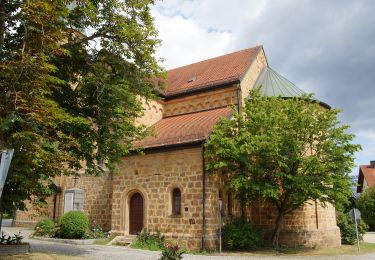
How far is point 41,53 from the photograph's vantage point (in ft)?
31.5

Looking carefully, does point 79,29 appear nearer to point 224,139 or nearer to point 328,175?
point 224,139

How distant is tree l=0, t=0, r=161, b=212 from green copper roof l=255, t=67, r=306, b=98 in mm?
9845

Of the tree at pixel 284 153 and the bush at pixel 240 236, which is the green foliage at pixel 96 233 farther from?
the tree at pixel 284 153

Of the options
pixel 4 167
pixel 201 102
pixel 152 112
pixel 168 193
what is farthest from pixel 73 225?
pixel 4 167

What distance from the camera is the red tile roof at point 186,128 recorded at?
17484 mm

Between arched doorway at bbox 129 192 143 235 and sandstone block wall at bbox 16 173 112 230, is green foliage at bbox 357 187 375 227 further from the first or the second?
sandstone block wall at bbox 16 173 112 230

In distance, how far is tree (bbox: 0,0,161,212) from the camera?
9406 mm

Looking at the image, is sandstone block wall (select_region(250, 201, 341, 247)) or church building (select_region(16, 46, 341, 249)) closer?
church building (select_region(16, 46, 341, 249))

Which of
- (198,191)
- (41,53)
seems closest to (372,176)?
(198,191)

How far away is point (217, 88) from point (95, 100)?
31.8 feet

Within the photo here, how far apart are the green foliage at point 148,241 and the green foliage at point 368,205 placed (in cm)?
2352

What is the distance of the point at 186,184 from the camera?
56.3 feet

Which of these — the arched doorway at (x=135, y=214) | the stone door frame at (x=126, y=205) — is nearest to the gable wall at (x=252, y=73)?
the stone door frame at (x=126, y=205)

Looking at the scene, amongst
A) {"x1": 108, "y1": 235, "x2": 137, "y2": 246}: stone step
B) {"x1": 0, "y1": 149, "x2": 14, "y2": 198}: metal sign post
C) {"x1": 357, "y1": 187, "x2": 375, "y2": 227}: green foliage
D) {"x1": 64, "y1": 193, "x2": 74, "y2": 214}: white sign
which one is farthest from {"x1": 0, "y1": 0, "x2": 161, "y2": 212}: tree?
{"x1": 357, "y1": 187, "x2": 375, "y2": 227}: green foliage
